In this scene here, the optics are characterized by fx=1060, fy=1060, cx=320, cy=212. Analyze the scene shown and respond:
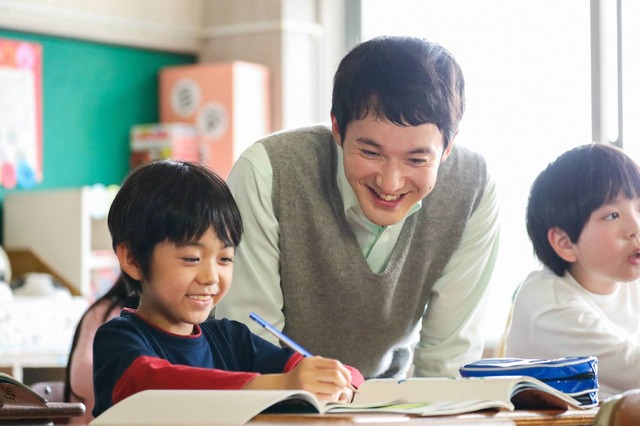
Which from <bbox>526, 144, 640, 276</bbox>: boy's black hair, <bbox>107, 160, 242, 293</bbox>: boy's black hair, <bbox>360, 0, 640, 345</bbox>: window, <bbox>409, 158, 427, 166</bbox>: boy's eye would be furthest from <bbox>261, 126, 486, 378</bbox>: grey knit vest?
<bbox>360, 0, 640, 345</bbox>: window

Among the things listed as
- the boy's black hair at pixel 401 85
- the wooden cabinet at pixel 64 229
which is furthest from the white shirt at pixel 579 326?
the wooden cabinet at pixel 64 229

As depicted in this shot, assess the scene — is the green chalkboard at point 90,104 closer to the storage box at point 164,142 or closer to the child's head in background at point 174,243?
the storage box at point 164,142

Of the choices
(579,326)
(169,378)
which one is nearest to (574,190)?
(579,326)

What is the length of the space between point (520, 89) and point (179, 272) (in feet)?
10.9

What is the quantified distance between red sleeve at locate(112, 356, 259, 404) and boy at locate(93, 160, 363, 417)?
0.18 ft

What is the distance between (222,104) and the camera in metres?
5.21

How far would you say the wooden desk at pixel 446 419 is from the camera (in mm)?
1009

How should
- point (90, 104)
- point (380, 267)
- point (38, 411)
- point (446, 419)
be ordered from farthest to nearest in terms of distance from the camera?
point (90, 104) < point (380, 267) < point (38, 411) < point (446, 419)

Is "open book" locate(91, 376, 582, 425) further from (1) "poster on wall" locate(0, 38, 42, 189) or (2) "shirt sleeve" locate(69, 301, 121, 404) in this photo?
(1) "poster on wall" locate(0, 38, 42, 189)

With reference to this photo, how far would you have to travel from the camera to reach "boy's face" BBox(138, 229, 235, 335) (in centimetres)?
145

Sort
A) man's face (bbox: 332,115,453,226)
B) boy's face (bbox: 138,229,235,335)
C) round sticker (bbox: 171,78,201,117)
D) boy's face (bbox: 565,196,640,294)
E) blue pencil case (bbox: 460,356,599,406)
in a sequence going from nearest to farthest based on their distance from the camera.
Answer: blue pencil case (bbox: 460,356,599,406) < boy's face (bbox: 138,229,235,335) < man's face (bbox: 332,115,453,226) < boy's face (bbox: 565,196,640,294) < round sticker (bbox: 171,78,201,117)

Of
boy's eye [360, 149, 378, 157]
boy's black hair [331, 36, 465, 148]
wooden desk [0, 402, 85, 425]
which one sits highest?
boy's black hair [331, 36, 465, 148]

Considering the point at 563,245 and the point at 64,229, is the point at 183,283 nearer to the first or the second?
the point at 563,245

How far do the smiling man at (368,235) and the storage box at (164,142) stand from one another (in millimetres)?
3218
